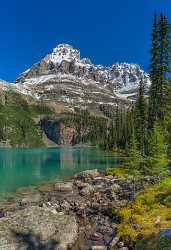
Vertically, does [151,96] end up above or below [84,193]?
above

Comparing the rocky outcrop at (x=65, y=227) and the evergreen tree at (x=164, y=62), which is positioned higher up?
the evergreen tree at (x=164, y=62)

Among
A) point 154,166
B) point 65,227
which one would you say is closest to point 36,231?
point 65,227

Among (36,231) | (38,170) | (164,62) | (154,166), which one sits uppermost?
(164,62)

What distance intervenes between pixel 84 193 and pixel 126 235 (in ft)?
67.2

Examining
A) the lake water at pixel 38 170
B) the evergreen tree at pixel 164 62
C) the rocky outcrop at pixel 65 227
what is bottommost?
the lake water at pixel 38 170

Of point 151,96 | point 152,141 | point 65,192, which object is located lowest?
point 65,192

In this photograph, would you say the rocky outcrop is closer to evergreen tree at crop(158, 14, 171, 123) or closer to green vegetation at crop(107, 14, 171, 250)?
green vegetation at crop(107, 14, 171, 250)

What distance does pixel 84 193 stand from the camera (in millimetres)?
39656

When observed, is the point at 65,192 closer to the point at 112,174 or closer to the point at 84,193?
the point at 84,193

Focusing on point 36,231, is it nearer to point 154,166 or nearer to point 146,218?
point 146,218

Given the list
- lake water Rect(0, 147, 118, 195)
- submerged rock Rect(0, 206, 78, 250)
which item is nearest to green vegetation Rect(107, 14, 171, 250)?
submerged rock Rect(0, 206, 78, 250)

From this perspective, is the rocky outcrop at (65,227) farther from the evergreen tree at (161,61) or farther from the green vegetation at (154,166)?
the evergreen tree at (161,61)

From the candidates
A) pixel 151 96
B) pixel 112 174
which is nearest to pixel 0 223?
pixel 112 174

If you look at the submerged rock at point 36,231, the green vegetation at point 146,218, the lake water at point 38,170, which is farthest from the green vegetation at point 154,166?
the lake water at point 38,170
